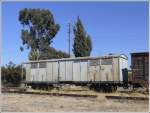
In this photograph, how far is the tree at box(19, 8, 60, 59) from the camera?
53272 millimetres

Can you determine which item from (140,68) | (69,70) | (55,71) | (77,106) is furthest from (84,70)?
(77,106)

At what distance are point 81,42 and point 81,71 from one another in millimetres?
22782

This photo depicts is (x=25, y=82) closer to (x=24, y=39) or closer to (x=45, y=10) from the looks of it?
(x=24, y=39)

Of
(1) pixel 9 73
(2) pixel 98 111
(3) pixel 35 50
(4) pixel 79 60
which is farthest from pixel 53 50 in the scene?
(2) pixel 98 111

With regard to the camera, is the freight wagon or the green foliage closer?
the freight wagon

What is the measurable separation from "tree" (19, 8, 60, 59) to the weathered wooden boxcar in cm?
2955

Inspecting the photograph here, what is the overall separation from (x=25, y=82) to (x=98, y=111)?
18.7m

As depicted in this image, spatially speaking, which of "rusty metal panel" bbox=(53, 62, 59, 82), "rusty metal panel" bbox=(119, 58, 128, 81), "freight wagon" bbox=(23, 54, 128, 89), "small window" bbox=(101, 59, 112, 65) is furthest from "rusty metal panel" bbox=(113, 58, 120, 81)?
"rusty metal panel" bbox=(53, 62, 59, 82)

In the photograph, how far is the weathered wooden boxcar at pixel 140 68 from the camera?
2415 centimetres

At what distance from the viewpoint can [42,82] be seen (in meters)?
29.5

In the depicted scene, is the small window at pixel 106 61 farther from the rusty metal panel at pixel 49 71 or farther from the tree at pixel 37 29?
the tree at pixel 37 29

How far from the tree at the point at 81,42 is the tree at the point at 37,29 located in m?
6.04

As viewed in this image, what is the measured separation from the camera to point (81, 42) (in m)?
49.4

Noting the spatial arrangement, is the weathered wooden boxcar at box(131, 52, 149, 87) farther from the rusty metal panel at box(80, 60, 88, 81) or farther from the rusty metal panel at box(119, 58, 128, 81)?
the rusty metal panel at box(80, 60, 88, 81)
